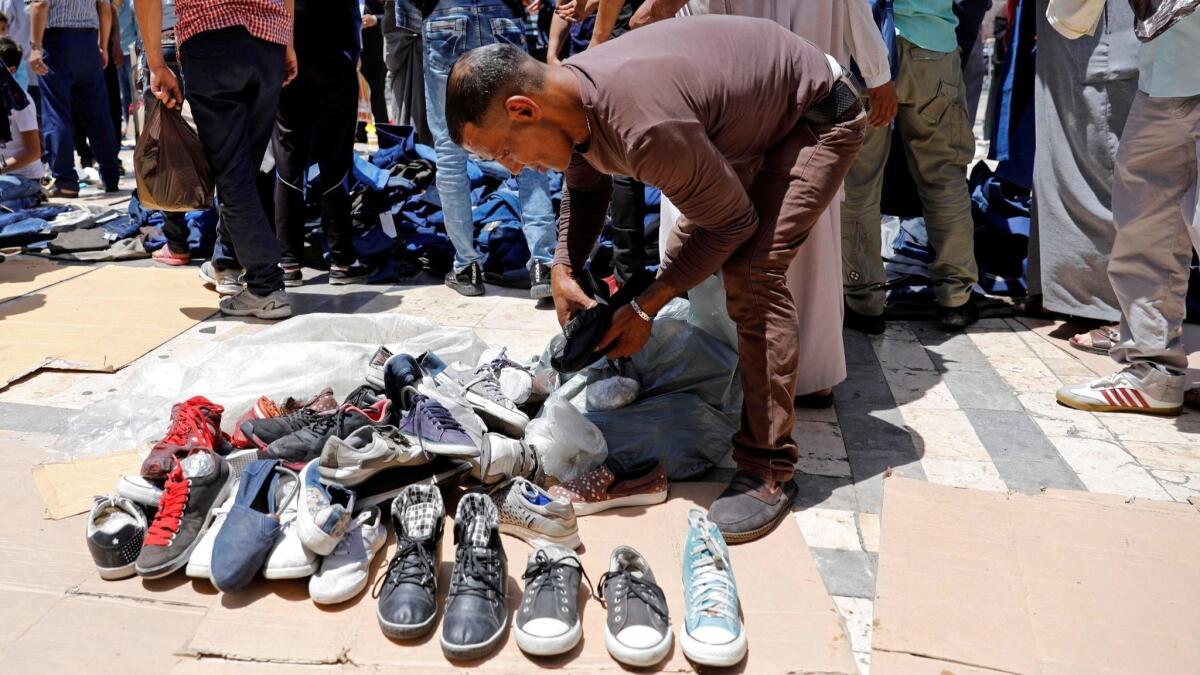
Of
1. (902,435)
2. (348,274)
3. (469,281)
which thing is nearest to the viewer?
(902,435)

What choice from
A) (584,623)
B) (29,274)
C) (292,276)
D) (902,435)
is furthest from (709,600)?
(29,274)

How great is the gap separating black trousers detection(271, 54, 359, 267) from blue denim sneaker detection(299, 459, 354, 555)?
9.45ft

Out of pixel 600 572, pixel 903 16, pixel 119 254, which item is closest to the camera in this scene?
pixel 600 572

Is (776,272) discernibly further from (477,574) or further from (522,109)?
(477,574)

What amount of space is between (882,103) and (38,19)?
6340 mm

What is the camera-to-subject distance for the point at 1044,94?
408cm

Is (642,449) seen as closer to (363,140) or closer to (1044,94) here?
(1044,94)

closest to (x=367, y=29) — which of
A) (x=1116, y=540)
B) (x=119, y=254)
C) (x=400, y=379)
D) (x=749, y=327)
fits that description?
(x=119, y=254)

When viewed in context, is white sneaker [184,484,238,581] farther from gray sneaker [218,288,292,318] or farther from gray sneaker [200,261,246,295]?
gray sneaker [200,261,246,295]

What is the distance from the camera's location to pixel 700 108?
221 cm

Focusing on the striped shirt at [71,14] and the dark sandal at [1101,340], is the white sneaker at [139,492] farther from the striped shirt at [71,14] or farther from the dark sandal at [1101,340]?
the striped shirt at [71,14]

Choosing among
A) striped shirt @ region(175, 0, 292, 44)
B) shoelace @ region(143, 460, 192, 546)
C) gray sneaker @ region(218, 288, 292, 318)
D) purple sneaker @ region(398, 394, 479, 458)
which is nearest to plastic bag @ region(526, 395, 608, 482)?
purple sneaker @ region(398, 394, 479, 458)

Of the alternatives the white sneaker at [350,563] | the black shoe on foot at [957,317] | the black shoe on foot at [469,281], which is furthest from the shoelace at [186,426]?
the black shoe on foot at [957,317]

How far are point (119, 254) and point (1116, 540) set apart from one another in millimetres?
5308
